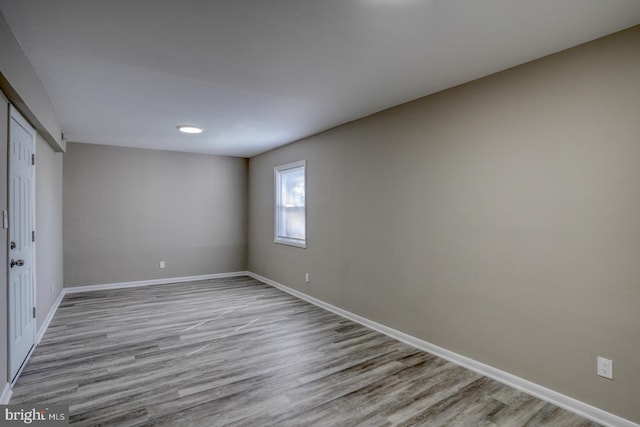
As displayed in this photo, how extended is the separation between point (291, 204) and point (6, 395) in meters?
4.02

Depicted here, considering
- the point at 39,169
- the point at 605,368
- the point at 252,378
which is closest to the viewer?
the point at 605,368

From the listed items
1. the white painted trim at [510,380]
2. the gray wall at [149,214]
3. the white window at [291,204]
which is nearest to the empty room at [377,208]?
the white painted trim at [510,380]

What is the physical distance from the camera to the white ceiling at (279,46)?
6.10ft

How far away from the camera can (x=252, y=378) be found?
8.76ft

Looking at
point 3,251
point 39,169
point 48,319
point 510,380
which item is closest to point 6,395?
point 3,251

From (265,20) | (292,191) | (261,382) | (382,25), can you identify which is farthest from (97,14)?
(292,191)

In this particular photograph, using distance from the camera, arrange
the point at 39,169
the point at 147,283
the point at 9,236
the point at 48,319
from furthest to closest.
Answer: the point at 147,283 → the point at 48,319 → the point at 39,169 → the point at 9,236

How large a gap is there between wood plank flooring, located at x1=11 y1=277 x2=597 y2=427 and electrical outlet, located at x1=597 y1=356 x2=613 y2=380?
0.35m

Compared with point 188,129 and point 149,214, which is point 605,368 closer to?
point 188,129

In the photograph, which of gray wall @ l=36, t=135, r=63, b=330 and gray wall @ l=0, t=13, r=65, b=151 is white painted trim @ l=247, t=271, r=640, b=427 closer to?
gray wall @ l=36, t=135, r=63, b=330

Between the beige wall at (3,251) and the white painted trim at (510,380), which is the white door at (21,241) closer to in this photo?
the beige wall at (3,251)

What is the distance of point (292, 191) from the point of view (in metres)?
5.67

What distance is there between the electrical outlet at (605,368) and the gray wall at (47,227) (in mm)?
4801

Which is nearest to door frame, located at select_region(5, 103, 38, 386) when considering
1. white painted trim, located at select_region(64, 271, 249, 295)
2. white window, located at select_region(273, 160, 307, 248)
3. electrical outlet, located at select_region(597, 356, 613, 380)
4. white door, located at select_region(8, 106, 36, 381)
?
white door, located at select_region(8, 106, 36, 381)
